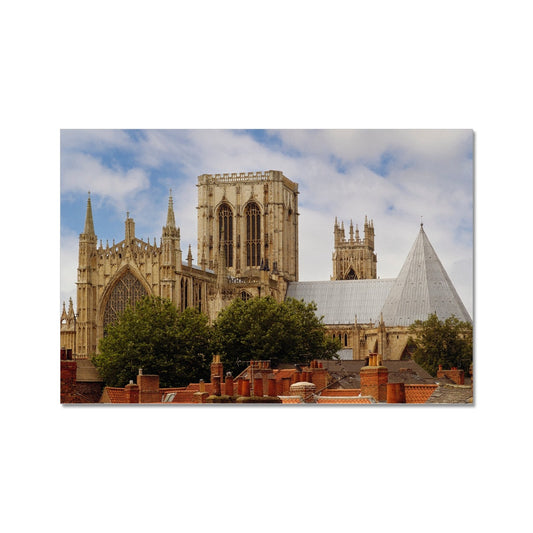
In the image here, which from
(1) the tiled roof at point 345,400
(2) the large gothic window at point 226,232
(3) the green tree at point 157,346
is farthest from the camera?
(2) the large gothic window at point 226,232

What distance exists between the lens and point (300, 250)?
24.2 m

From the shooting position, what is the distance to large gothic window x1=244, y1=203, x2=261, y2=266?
3653 centimetres

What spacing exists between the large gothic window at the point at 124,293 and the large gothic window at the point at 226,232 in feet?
10.4

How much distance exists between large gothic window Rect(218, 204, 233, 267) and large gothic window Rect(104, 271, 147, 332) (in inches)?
125

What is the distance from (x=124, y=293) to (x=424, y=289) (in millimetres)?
10850

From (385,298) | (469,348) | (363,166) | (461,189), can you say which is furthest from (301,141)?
(385,298)

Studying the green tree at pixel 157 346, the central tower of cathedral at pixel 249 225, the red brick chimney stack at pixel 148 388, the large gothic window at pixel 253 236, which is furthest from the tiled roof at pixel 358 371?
the large gothic window at pixel 253 236

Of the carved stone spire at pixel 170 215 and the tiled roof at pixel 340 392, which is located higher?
the carved stone spire at pixel 170 215

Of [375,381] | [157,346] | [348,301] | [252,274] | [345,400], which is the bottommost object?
[345,400]

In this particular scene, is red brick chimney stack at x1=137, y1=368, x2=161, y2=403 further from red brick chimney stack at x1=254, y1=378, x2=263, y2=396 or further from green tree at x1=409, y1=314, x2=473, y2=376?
green tree at x1=409, y1=314, x2=473, y2=376

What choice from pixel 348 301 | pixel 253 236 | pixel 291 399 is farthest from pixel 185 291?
pixel 291 399

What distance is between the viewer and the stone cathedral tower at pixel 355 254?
22.1m

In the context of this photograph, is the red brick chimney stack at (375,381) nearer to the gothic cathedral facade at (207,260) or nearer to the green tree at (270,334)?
the green tree at (270,334)

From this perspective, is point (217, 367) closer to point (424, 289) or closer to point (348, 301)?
point (424, 289)
